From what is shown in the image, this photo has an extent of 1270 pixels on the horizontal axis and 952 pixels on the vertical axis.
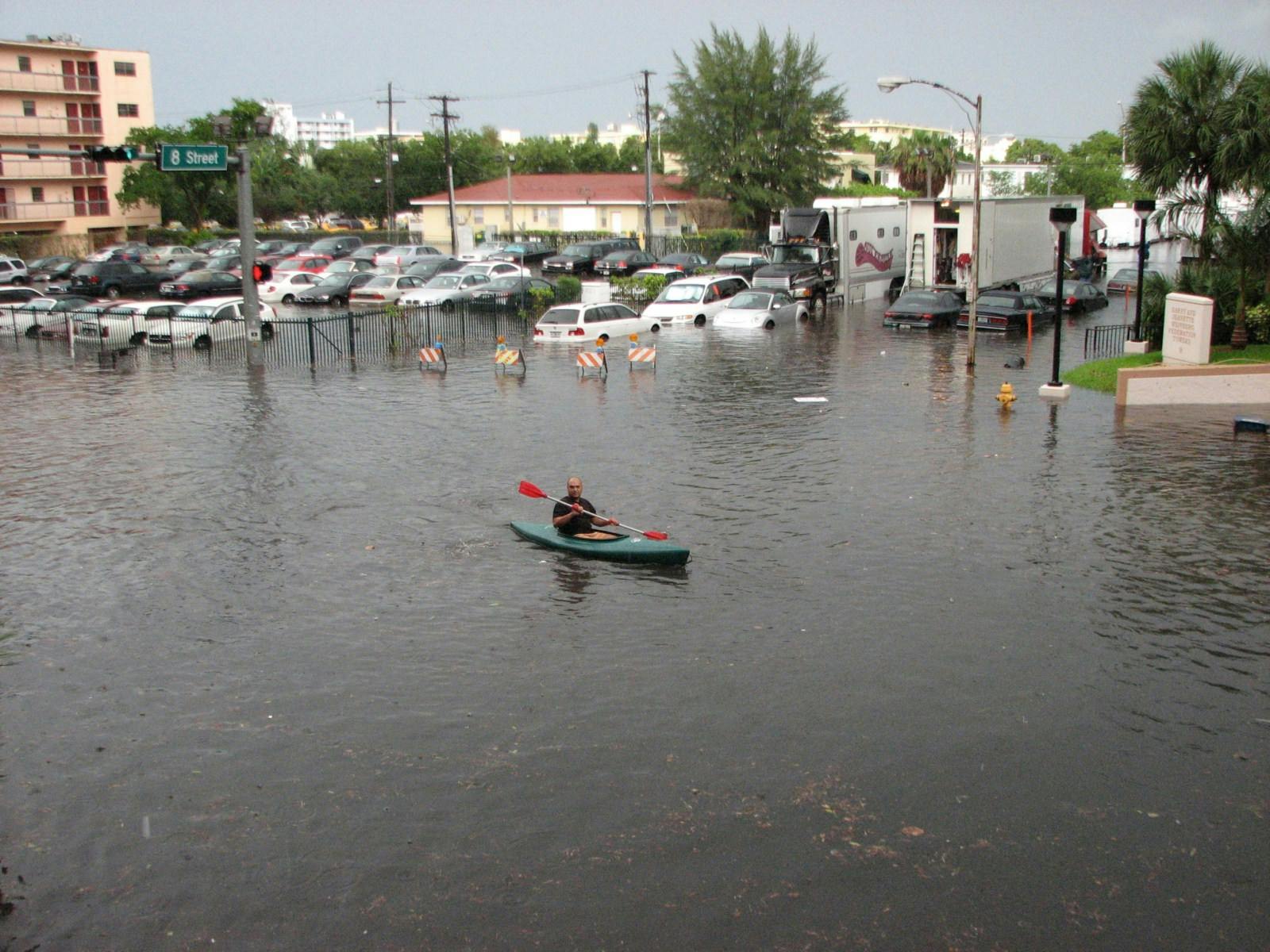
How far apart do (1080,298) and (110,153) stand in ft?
109

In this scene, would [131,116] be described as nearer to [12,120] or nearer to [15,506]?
[12,120]

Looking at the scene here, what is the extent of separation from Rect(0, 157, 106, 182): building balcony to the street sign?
43229 millimetres

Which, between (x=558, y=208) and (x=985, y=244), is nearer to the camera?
(x=985, y=244)

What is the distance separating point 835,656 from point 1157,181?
75.0 ft

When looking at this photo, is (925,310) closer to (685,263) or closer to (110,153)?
(685,263)

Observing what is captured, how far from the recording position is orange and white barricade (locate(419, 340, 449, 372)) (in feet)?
98.0

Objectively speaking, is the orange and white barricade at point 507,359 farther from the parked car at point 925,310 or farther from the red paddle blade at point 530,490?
the parked car at point 925,310

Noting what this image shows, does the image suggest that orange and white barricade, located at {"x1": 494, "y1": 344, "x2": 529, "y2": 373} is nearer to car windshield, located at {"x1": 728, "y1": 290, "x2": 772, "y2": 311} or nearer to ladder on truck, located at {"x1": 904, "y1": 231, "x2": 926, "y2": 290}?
car windshield, located at {"x1": 728, "y1": 290, "x2": 772, "y2": 311}

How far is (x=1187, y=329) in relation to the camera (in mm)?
25953

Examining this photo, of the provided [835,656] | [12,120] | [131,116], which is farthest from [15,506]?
[131,116]

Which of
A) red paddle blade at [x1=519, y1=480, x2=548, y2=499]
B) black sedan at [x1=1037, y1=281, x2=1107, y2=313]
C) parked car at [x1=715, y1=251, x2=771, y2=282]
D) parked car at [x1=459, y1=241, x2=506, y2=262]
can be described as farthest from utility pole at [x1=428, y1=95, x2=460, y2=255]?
red paddle blade at [x1=519, y1=480, x2=548, y2=499]

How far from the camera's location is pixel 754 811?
866 centimetres

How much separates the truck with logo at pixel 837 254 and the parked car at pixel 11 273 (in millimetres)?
31072

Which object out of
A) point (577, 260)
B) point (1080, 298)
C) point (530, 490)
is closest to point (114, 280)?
point (577, 260)
